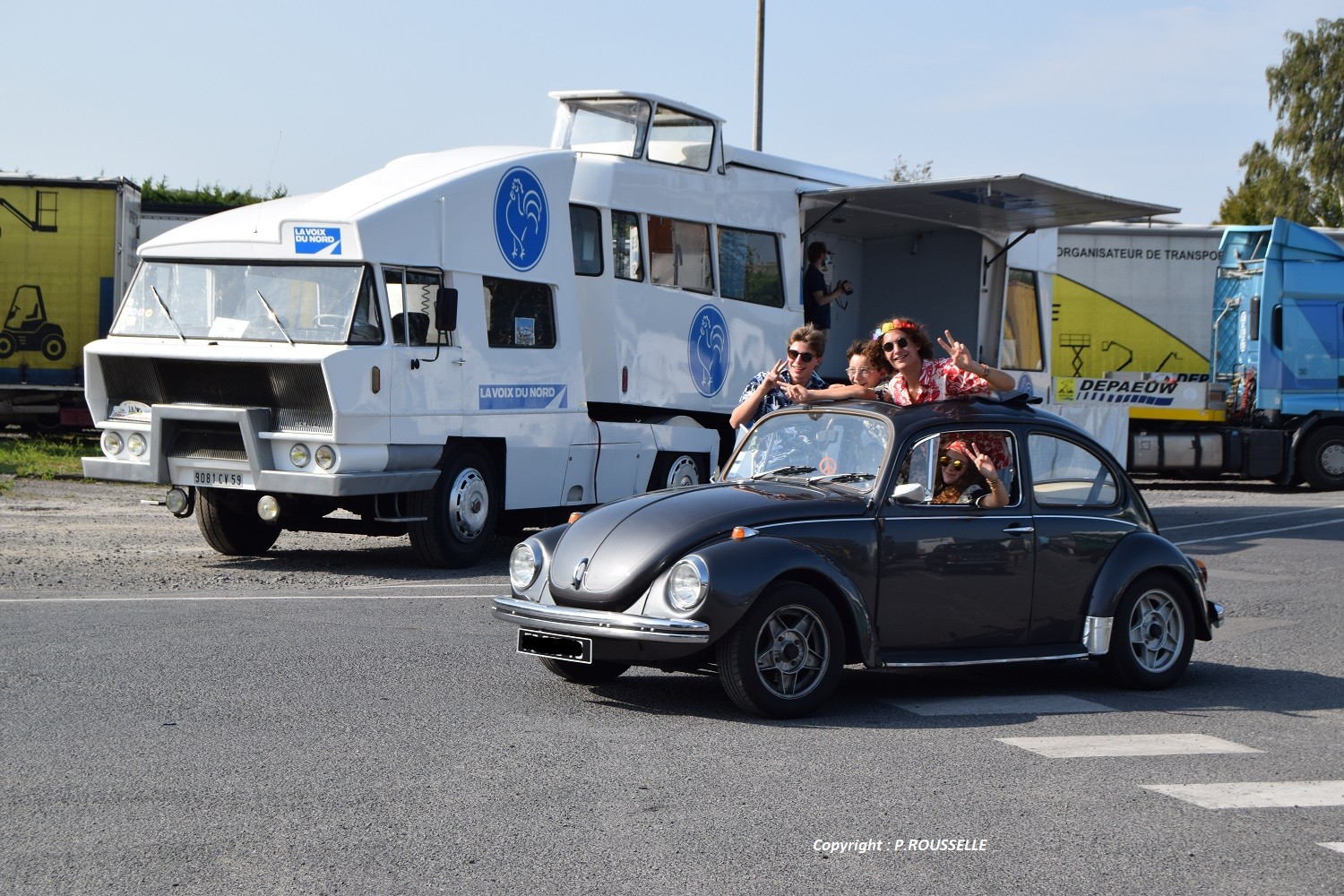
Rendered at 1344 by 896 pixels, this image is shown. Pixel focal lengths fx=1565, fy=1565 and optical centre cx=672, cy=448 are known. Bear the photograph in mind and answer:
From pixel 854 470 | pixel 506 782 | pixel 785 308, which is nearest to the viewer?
pixel 506 782

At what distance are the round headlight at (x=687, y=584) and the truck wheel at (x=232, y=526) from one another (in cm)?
719

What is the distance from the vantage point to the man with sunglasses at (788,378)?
9406mm

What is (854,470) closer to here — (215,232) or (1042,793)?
(1042,793)

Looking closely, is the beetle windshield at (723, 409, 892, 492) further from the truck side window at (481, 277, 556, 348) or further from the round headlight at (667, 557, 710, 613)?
the truck side window at (481, 277, 556, 348)

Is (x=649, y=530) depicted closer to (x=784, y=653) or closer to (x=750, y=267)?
(x=784, y=653)

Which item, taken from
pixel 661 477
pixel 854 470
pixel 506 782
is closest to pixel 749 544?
pixel 854 470

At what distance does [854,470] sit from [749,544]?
106 cm

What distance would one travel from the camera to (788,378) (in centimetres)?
960

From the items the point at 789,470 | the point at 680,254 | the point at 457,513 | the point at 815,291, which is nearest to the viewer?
the point at 789,470

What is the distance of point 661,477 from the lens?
15547mm

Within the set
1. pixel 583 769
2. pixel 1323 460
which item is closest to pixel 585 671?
pixel 583 769

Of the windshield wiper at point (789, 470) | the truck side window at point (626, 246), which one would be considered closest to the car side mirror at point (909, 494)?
the windshield wiper at point (789, 470)

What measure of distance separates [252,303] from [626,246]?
409 cm

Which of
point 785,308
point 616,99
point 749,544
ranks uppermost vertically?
point 616,99
